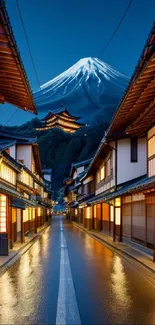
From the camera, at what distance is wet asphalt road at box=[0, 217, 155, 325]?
7.98 metres

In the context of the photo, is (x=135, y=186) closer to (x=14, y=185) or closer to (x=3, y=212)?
(x=3, y=212)

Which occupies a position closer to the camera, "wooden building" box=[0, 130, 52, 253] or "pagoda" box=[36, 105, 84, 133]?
"wooden building" box=[0, 130, 52, 253]

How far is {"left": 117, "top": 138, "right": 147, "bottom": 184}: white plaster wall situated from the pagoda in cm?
11619

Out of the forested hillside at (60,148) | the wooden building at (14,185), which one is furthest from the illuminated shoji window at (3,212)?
the forested hillside at (60,148)

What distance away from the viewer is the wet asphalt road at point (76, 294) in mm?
7980

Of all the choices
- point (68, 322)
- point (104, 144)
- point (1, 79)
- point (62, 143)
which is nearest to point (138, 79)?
point (1, 79)

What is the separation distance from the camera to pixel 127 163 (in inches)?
1173

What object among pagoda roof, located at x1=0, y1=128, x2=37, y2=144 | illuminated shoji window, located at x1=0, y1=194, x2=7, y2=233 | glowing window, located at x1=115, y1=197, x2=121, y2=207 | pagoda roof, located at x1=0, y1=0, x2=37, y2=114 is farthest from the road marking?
pagoda roof, located at x1=0, y1=128, x2=37, y2=144

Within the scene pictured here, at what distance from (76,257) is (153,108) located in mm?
8139

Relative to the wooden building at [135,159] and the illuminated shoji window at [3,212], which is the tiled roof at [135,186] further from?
the illuminated shoji window at [3,212]

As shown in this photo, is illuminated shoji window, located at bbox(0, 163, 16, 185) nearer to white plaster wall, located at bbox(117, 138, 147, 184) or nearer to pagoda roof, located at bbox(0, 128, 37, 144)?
white plaster wall, located at bbox(117, 138, 147, 184)

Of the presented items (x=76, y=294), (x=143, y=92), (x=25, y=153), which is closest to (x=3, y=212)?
(x=143, y=92)

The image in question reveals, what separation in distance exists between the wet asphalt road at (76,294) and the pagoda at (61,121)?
131808 millimetres

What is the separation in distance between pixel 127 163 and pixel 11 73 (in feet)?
70.7
